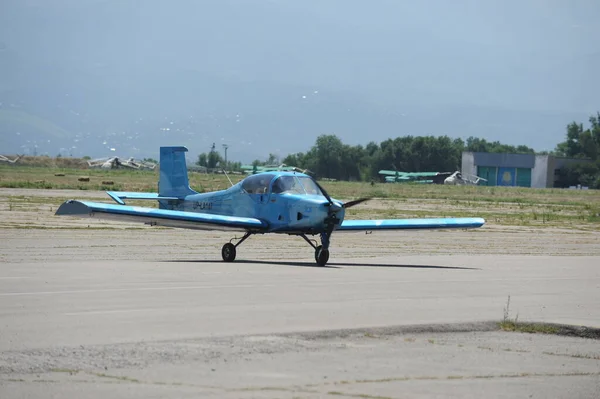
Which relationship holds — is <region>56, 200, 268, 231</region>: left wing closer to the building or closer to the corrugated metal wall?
the building

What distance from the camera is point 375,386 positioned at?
30.0ft

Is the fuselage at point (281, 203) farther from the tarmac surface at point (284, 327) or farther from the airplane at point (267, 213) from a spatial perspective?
the tarmac surface at point (284, 327)

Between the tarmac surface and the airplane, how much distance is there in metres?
0.74

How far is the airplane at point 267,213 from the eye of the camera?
67.6ft

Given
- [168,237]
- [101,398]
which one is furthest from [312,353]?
[168,237]

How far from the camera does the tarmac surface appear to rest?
9.20m

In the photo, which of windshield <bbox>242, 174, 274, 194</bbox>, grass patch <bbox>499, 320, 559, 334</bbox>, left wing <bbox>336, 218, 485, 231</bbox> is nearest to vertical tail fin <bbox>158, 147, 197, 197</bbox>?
windshield <bbox>242, 174, 274, 194</bbox>

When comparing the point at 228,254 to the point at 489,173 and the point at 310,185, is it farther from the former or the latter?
the point at 489,173

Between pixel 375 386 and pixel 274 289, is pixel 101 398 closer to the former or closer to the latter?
pixel 375 386

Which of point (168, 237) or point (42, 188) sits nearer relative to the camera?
point (168, 237)

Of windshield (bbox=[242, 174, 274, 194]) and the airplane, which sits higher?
windshield (bbox=[242, 174, 274, 194])

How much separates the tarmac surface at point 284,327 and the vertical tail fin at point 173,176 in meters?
2.84

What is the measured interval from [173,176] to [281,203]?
4.72 metres

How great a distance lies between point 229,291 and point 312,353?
4973 millimetres
